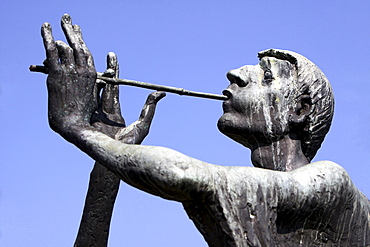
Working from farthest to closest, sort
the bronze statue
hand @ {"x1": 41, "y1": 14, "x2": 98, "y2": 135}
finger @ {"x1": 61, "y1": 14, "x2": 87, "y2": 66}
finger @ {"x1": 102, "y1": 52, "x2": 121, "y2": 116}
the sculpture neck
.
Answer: finger @ {"x1": 102, "y1": 52, "x2": 121, "y2": 116}, the sculpture neck, finger @ {"x1": 61, "y1": 14, "x2": 87, "y2": 66}, hand @ {"x1": 41, "y1": 14, "x2": 98, "y2": 135}, the bronze statue

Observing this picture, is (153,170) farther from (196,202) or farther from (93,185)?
(93,185)

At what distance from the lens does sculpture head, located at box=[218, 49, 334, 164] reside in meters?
7.07

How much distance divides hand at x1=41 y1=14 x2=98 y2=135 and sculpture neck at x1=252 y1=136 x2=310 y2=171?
1.46 meters

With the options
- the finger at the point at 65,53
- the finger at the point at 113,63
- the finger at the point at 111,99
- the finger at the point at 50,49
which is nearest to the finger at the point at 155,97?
the finger at the point at 113,63

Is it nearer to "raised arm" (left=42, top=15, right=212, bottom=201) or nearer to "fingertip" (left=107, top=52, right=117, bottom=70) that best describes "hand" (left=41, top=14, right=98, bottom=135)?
"raised arm" (left=42, top=15, right=212, bottom=201)

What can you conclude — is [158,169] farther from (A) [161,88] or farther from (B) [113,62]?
(B) [113,62]

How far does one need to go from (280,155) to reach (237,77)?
2.52ft

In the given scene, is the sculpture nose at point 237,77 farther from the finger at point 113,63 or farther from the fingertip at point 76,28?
the fingertip at point 76,28

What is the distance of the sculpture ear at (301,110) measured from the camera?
23.2 ft

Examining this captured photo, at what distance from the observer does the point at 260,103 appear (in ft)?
23.2

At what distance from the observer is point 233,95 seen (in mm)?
7191

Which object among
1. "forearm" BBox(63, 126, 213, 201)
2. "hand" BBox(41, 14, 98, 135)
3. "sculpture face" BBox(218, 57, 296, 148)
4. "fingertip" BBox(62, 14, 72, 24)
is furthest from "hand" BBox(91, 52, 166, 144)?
"forearm" BBox(63, 126, 213, 201)

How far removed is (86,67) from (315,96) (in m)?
1.93

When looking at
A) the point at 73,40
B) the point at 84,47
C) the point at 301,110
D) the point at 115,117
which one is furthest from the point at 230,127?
the point at 73,40
